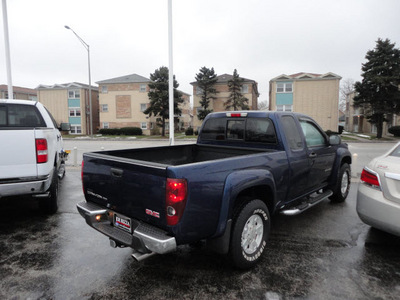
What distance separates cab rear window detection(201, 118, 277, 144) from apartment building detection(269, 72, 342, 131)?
1259 inches

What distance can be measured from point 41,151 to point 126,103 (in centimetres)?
3906

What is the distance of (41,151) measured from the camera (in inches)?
172

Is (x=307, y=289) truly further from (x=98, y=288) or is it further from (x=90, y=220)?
(x=90, y=220)

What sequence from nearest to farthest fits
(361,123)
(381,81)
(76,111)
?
(381,81)
(76,111)
(361,123)

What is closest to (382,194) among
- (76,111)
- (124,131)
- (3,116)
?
(3,116)

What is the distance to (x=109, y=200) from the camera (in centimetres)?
321

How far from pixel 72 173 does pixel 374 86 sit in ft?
102

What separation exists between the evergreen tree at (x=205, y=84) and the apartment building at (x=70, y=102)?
1823 centimetres

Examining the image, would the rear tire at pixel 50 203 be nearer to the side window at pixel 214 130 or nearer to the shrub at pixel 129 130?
the side window at pixel 214 130

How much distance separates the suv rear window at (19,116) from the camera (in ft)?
17.0

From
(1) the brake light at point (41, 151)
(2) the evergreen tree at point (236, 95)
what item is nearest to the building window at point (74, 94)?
(2) the evergreen tree at point (236, 95)

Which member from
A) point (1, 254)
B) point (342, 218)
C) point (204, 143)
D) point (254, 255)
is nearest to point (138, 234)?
point (254, 255)

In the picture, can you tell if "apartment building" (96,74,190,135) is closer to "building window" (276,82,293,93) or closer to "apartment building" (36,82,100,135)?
"apartment building" (36,82,100,135)

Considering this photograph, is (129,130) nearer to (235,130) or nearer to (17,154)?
(17,154)
